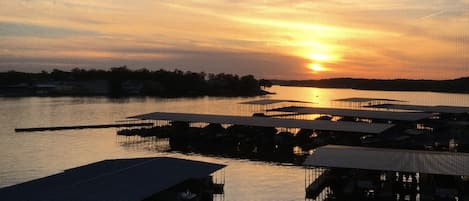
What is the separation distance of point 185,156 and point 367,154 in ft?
38.9

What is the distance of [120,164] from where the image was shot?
15711 mm

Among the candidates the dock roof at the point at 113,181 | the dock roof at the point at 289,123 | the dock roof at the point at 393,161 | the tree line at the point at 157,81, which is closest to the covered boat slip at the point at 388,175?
the dock roof at the point at 393,161

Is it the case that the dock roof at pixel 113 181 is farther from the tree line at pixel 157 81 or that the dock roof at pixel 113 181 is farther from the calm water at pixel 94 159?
the tree line at pixel 157 81

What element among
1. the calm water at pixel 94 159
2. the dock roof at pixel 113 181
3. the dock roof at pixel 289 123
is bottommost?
the calm water at pixel 94 159

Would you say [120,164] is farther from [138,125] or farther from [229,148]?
[138,125]

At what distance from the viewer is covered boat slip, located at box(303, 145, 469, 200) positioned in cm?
1600

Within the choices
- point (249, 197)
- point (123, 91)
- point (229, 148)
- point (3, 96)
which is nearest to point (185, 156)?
point (229, 148)

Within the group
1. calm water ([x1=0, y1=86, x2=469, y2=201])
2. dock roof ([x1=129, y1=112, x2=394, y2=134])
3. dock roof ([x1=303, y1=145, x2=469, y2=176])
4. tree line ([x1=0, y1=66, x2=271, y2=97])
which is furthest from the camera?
tree line ([x1=0, y1=66, x2=271, y2=97])

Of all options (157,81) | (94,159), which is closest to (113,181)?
(94,159)

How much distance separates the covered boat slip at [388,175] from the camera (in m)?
16.0

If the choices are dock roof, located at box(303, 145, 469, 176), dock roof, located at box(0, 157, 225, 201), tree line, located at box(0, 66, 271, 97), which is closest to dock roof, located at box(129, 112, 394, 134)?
dock roof, located at box(303, 145, 469, 176)

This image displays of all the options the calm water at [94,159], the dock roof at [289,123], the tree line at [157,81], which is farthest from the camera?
the tree line at [157,81]

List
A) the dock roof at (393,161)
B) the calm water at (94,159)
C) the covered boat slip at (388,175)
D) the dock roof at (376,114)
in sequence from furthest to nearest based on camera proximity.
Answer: the dock roof at (376,114)
the calm water at (94,159)
the covered boat slip at (388,175)
the dock roof at (393,161)

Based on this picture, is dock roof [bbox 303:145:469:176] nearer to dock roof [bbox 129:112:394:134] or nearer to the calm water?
the calm water
